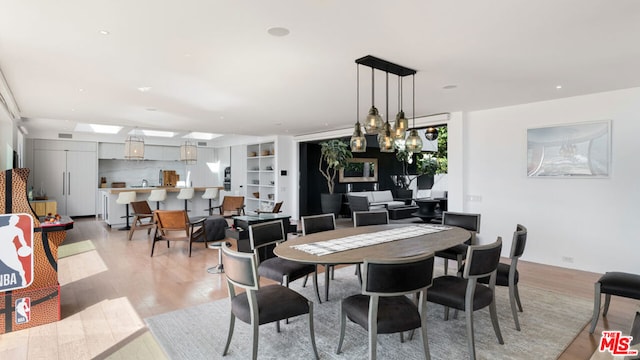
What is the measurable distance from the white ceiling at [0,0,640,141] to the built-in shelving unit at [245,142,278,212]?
4864mm

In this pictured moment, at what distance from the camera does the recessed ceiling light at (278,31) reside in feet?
8.51

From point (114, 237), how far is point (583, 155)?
8.34 meters

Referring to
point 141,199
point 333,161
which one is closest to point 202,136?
point 141,199

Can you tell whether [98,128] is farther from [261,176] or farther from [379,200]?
[379,200]

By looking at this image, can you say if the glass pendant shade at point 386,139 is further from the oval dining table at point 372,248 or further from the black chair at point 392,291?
the black chair at point 392,291

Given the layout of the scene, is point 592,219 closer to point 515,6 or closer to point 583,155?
point 583,155

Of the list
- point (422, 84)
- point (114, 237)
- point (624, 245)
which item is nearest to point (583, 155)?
point (624, 245)

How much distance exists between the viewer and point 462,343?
9.07 feet

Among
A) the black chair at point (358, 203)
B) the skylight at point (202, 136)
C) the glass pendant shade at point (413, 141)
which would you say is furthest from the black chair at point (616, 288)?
the skylight at point (202, 136)

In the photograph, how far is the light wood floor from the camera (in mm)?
3098

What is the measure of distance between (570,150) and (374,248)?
378cm

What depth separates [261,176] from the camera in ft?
34.3

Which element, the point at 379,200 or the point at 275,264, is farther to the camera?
the point at 379,200

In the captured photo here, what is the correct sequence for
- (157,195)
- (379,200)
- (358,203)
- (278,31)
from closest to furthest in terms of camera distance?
1. (278,31)
2. (157,195)
3. (358,203)
4. (379,200)
